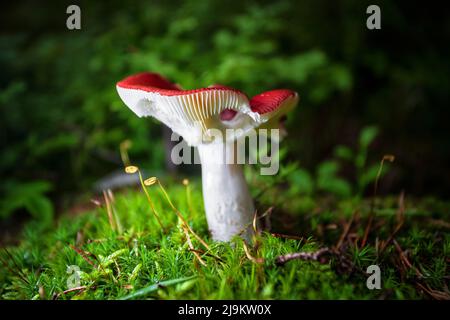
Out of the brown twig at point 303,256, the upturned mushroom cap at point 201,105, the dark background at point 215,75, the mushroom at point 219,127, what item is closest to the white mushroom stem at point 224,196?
the mushroom at point 219,127

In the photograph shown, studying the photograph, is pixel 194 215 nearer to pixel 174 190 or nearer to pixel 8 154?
pixel 174 190

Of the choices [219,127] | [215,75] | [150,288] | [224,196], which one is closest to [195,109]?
[219,127]

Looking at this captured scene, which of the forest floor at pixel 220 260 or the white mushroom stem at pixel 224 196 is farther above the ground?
the white mushroom stem at pixel 224 196

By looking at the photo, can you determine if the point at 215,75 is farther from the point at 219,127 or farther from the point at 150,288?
the point at 150,288

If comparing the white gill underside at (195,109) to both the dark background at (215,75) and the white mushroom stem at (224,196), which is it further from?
the dark background at (215,75)

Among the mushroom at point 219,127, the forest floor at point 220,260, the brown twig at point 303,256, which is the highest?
the mushroom at point 219,127

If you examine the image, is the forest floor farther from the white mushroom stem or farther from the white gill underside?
the white gill underside
